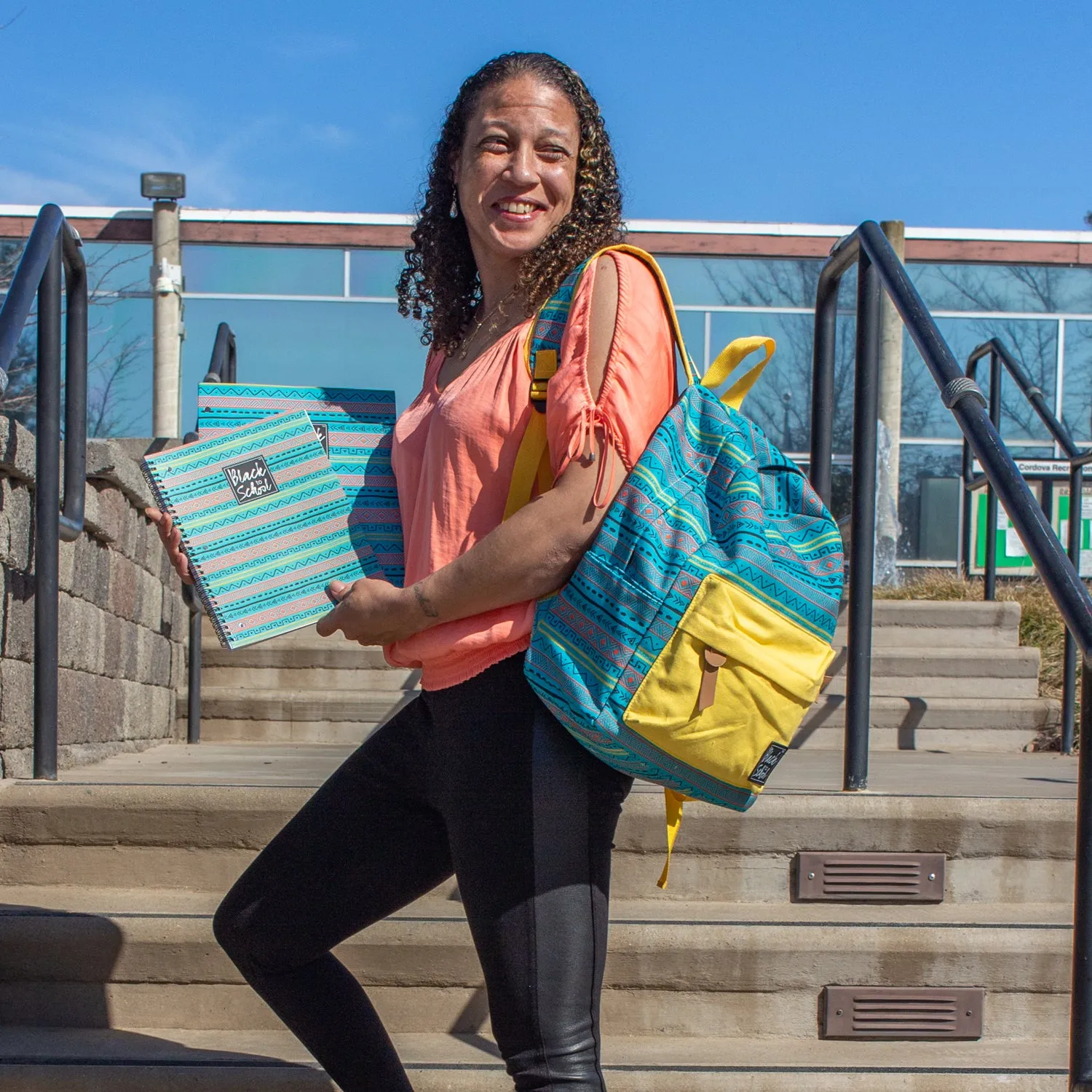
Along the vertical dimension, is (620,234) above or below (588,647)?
above

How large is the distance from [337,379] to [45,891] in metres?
9.87

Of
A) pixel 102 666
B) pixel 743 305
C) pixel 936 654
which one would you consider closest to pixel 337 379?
pixel 743 305

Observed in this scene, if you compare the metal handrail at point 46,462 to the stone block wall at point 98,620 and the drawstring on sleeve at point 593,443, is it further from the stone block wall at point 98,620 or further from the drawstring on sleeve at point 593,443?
the drawstring on sleeve at point 593,443

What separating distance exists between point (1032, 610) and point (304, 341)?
7453 mm

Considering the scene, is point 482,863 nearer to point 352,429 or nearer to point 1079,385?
point 352,429

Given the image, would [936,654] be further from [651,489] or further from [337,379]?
[337,379]

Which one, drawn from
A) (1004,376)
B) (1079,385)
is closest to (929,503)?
(1004,376)

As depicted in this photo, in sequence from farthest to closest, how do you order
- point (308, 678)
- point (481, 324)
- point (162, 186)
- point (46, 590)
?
point (162, 186), point (308, 678), point (46, 590), point (481, 324)

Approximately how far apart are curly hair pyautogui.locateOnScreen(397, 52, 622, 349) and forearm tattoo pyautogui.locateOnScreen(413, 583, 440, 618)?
0.39 meters

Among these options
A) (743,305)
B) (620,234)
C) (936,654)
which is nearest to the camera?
(620,234)

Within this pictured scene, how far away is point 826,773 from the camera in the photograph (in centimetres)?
359

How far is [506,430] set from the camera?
154cm

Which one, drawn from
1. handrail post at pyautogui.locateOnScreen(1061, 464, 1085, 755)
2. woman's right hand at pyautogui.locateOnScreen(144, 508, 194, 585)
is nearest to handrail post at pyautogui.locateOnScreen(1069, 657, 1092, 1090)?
woman's right hand at pyautogui.locateOnScreen(144, 508, 194, 585)

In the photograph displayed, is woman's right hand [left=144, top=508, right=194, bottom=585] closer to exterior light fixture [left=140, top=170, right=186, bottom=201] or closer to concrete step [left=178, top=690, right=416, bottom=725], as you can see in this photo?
concrete step [left=178, top=690, right=416, bottom=725]
